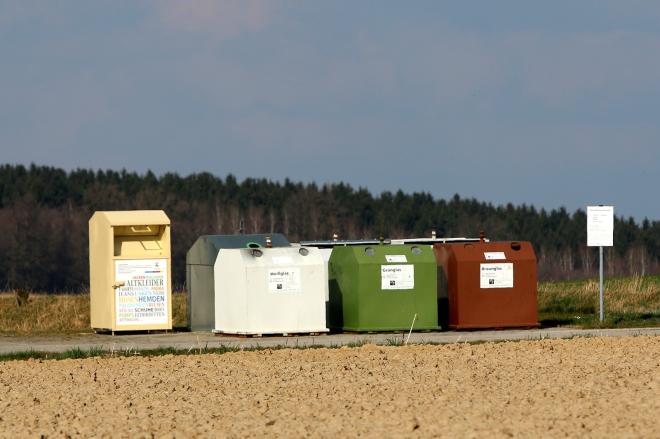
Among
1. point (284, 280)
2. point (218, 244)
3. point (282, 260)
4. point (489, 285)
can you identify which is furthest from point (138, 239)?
point (489, 285)

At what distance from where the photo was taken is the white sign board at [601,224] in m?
25.3

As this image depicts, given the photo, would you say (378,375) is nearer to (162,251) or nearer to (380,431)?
(380,431)

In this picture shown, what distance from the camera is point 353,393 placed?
14.9 m

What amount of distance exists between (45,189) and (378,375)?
109m

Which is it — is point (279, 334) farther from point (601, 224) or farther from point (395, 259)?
point (601, 224)

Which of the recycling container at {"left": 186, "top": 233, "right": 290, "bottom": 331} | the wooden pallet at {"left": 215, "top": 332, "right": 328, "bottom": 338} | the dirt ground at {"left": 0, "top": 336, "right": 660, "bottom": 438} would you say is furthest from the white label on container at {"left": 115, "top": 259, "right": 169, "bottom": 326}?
the dirt ground at {"left": 0, "top": 336, "right": 660, "bottom": 438}

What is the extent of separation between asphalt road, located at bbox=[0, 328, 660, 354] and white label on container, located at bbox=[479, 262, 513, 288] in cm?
72

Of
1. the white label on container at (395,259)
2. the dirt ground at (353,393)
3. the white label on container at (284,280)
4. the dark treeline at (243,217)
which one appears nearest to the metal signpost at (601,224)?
the white label on container at (395,259)

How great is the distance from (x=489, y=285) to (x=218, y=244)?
13.6ft

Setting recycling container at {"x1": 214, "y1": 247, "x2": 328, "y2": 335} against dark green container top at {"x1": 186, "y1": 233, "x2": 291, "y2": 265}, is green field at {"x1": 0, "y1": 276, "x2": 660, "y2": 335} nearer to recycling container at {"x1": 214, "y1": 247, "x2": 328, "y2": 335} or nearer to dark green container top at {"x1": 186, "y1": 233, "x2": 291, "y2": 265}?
dark green container top at {"x1": 186, "y1": 233, "x2": 291, "y2": 265}

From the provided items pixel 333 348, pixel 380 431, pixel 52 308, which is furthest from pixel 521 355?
pixel 52 308

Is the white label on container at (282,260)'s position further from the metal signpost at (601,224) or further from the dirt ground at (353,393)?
the metal signpost at (601,224)

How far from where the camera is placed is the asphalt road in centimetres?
2161

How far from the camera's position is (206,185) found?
129 metres
